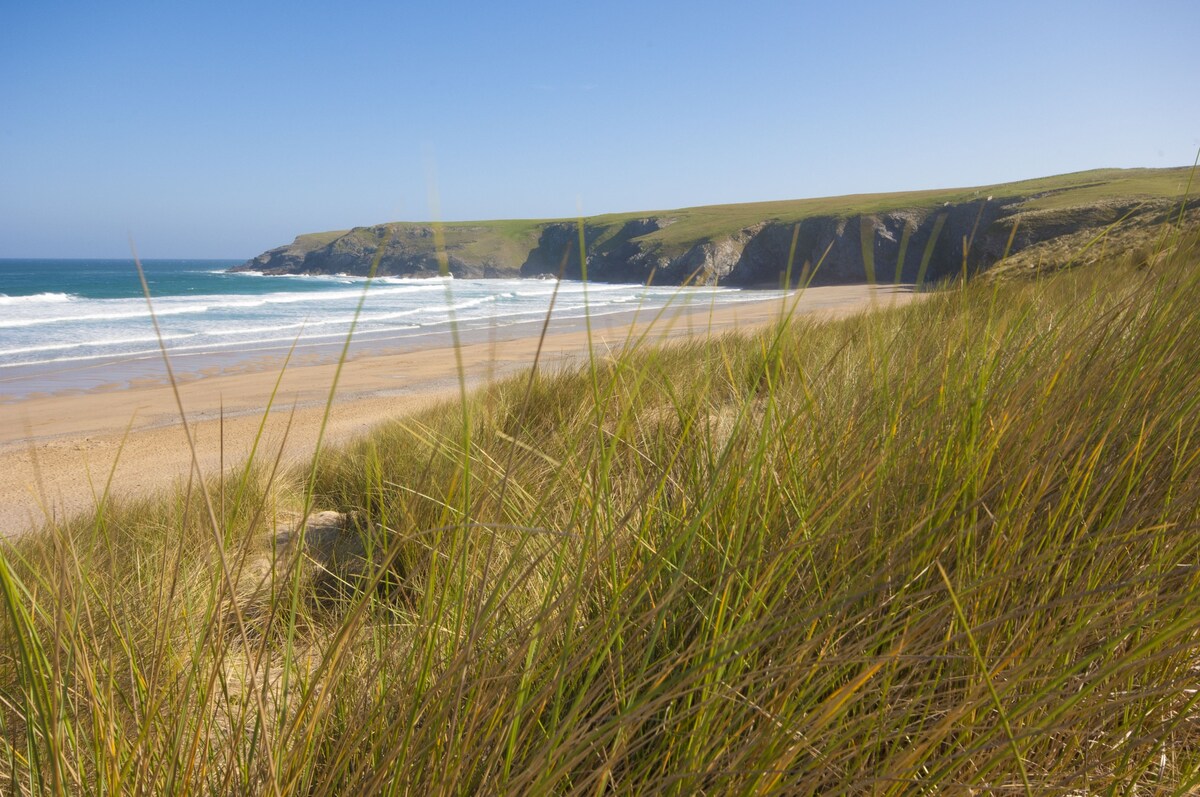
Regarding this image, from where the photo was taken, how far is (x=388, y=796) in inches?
31.5

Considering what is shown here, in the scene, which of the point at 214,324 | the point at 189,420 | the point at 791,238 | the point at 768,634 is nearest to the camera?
the point at 768,634

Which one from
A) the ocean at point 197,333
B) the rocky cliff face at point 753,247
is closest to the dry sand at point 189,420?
the ocean at point 197,333

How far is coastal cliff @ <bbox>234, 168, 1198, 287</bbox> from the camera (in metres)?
20.5

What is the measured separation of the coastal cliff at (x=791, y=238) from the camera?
20516 mm

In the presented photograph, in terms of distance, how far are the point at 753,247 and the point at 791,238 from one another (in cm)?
3024

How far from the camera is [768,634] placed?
811 millimetres

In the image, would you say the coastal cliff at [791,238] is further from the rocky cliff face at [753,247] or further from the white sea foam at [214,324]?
the white sea foam at [214,324]

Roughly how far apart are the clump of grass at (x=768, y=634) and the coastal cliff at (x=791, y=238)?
7833mm

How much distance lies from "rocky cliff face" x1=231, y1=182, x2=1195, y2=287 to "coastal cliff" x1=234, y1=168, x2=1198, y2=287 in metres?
0.09

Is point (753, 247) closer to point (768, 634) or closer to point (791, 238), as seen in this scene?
point (791, 238)

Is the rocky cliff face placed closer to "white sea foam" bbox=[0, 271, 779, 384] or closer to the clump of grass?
"white sea foam" bbox=[0, 271, 779, 384]

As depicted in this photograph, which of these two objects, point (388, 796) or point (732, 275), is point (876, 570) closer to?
point (388, 796)

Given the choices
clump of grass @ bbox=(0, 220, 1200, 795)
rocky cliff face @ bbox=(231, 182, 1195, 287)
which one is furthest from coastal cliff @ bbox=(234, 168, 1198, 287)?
clump of grass @ bbox=(0, 220, 1200, 795)

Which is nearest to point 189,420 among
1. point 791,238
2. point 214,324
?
point 791,238
